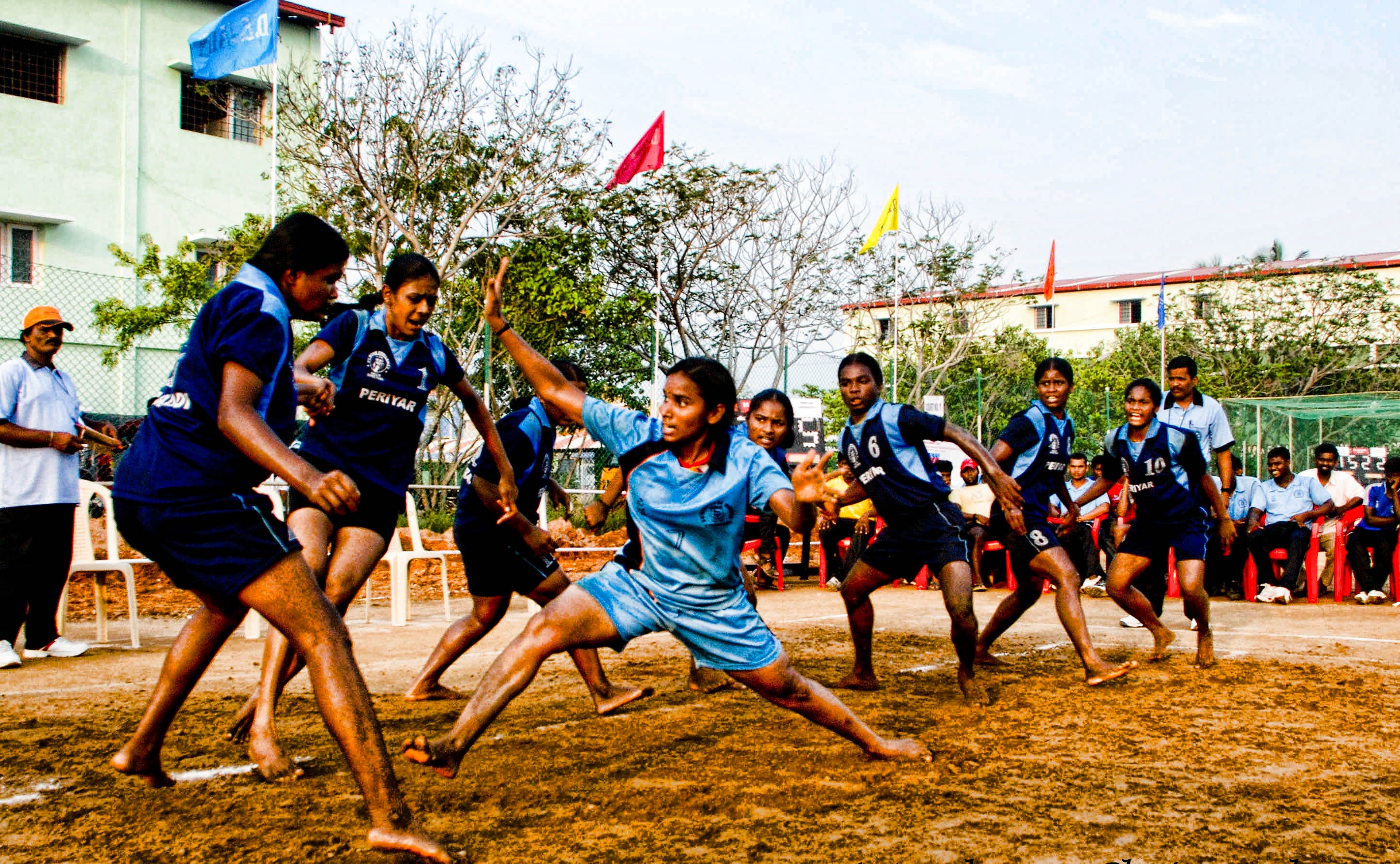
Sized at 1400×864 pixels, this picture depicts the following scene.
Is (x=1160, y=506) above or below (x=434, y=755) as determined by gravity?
above

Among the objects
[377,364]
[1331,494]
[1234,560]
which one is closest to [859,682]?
[377,364]

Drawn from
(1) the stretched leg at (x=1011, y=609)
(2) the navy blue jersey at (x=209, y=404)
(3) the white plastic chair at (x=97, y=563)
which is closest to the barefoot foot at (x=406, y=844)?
(2) the navy blue jersey at (x=209, y=404)

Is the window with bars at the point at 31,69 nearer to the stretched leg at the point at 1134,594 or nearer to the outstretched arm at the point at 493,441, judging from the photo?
the outstretched arm at the point at 493,441

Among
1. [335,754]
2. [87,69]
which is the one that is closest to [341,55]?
[87,69]

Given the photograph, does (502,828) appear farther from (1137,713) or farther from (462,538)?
(1137,713)

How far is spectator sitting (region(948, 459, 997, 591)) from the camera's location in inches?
532

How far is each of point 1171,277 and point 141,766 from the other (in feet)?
157

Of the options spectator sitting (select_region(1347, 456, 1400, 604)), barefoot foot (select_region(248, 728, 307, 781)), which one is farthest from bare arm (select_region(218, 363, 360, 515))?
spectator sitting (select_region(1347, 456, 1400, 604))

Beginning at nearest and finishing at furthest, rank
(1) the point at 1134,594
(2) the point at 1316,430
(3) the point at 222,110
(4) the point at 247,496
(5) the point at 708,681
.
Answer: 1. (4) the point at 247,496
2. (5) the point at 708,681
3. (1) the point at 1134,594
4. (2) the point at 1316,430
5. (3) the point at 222,110

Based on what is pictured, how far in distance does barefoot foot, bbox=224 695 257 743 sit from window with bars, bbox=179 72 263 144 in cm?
1908

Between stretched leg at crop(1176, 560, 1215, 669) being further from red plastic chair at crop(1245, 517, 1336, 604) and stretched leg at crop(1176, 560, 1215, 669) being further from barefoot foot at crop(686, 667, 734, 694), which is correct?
red plastic chair at crop(1245, 517, 1336, 604)

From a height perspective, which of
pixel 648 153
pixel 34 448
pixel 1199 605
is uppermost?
pixel 648 153

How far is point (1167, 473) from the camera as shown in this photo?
7359 millimetres

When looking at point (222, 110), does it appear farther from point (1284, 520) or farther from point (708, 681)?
point (708, 681)
